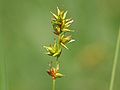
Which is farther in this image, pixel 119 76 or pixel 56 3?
pixel 56 3

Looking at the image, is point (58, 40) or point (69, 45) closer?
point (58, 40)

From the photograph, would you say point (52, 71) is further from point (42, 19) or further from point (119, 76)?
point (42, 19)

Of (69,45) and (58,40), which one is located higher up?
(58,40)

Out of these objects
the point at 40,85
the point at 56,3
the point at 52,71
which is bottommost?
the point at 40,85

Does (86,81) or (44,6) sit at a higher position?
(44,6)

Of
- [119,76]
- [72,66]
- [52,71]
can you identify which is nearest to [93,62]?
[72,66]

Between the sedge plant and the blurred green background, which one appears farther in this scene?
the blurred green background

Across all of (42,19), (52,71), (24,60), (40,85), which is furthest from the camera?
(42,19)

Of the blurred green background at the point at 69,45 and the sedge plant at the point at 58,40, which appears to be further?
the blurred green background at the point at 69,45
